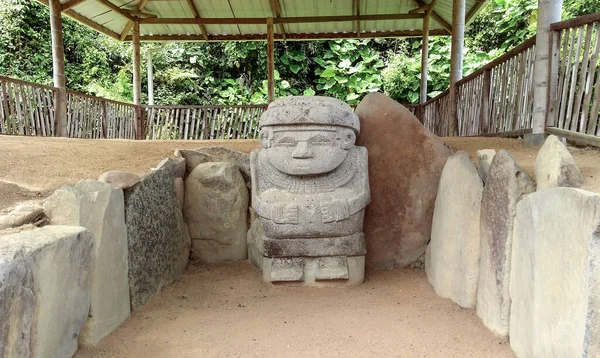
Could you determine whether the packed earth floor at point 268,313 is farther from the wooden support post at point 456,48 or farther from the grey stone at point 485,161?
the wooden support post at point 456,48

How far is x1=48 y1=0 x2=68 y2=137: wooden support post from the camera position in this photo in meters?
6.71

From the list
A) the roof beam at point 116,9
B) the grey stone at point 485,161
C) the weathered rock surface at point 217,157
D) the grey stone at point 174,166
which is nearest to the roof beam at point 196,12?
the roof beam at point 116,9

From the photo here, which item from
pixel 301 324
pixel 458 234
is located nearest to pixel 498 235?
pixel 458 234

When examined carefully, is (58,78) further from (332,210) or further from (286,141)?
(332,210)

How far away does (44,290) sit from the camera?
197 cm

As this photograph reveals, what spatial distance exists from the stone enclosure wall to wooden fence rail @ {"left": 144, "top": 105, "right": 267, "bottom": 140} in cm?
586

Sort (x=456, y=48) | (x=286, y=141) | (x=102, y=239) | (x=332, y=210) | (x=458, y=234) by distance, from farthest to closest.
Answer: (x=456, y=48)
(x=286, y=141)
(x=332, y=210)
(x=458, y=234)
(x=102, y=239)

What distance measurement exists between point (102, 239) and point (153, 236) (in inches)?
30.2

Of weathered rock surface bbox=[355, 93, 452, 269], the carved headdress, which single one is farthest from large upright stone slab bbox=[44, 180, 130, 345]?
weathered rock surface bbox=[355, 93, 452, 269]

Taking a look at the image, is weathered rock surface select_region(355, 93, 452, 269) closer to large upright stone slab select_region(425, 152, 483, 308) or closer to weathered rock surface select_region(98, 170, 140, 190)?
large upright stone slab select_region(425, 152, 483, 308)

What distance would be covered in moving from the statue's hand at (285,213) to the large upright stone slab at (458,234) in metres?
1.12

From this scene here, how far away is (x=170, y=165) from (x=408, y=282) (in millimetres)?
2227

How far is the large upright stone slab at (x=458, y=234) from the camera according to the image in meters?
2.93

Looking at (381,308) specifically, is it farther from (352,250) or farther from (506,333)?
(506,333)
